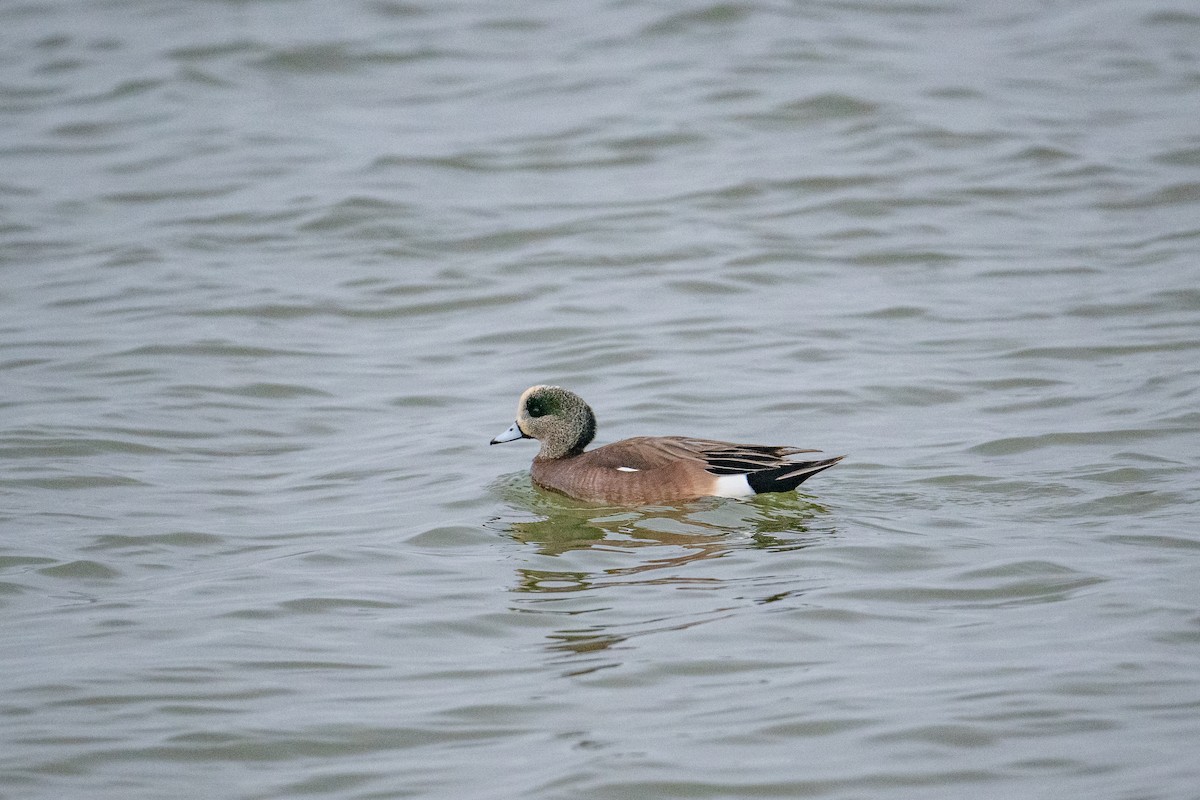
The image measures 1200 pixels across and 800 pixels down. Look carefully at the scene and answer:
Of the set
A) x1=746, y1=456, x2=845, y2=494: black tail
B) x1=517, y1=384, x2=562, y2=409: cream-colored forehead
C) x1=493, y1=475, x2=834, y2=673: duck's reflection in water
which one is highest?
x1=517, y1=384, x2=562, y2=409: cream-colored forehead

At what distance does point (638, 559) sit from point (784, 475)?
3.18 feet

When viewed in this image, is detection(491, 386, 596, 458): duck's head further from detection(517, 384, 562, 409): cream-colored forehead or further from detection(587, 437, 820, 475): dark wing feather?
detection(587, 437, 820, 475): dark wing feather

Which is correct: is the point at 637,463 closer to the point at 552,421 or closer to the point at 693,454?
the point at 693,454

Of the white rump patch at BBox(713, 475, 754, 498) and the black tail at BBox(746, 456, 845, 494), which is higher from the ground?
the black tail at BBox(746, 456, 845, 494)

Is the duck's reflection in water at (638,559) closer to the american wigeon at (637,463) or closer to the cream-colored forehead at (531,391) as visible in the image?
the american wigeon at (637,463)

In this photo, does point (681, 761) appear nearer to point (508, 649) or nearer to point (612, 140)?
point (508, 649)

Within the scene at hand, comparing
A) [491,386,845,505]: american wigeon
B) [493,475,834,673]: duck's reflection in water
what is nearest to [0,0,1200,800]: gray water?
[493,475,834,673]: duck's reflection in water

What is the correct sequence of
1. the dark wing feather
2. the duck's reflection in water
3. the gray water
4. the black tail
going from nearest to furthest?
1. the gray water
2. the duck's reflection in water
3. the black tail
4. the dark wing feather

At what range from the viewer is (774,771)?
190 inches

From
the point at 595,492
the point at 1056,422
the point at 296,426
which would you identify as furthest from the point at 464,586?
the point at 1056,422

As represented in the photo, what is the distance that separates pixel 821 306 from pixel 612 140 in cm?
486

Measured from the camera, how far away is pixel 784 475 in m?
7.35

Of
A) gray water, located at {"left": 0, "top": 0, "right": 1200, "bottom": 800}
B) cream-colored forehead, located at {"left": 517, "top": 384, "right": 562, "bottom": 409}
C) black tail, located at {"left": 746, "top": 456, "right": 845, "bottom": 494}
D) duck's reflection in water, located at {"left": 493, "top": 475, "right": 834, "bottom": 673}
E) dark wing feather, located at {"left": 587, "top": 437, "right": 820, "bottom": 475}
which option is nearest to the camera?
gray water, located at {"left": 0, "top": 0, "right": 1200, "bottom": 800}

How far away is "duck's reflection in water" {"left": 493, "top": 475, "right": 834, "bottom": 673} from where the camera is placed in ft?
19.6
